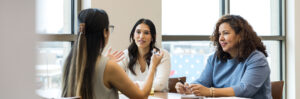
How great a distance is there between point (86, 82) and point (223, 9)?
3.07 m

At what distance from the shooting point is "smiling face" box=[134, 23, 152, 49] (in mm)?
2838

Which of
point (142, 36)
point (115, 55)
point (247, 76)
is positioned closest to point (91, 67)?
point (115, 55)

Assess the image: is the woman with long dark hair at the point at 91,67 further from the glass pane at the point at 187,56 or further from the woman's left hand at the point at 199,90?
the glass pane at the point at 187,56

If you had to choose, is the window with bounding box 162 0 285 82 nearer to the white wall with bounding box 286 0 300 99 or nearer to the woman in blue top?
the white wall with bounding box 286 0 300 99

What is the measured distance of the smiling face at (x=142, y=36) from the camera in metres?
2.84

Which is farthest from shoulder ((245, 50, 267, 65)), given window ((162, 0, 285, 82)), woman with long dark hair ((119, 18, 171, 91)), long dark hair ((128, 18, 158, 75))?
window ((162, 0, 285, 82))

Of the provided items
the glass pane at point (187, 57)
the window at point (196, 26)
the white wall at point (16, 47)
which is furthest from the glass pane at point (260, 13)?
the white wall at point (16, 47)

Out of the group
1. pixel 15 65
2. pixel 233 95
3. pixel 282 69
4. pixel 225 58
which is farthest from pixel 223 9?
pixel 15 65

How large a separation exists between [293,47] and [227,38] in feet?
8.78

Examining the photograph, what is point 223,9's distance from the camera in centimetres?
411

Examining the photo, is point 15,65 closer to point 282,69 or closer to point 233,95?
point 233,95

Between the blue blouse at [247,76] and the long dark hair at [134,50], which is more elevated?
the long dark hair at [134,50]

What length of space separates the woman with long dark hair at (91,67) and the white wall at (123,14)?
151 centimetres

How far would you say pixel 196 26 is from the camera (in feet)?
12.9
